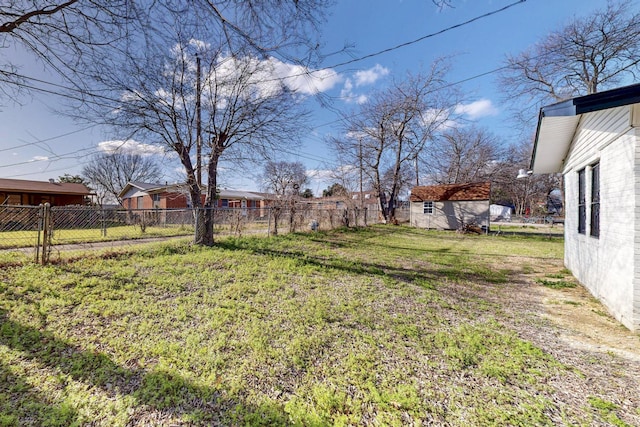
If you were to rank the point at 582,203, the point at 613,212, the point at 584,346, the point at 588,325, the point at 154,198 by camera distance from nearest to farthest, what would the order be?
the point at 584,346 → the point at 588,325 → the point at 613,212 → the point at 582,203 → the point at 154,198

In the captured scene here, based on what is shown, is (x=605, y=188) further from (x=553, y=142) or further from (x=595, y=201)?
(x=553, y=142)

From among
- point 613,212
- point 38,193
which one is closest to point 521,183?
point 613,212

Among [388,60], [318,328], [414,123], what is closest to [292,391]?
[318,328]

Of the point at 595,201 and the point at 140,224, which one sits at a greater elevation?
the point at 595,201

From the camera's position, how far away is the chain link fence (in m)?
6.68

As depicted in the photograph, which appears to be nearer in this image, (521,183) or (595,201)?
(595,201)

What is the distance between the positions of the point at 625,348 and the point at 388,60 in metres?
5.70

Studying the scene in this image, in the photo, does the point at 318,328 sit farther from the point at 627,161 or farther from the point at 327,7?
the point at 627,161

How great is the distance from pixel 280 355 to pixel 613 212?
5.17 metres

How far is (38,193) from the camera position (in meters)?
17.8

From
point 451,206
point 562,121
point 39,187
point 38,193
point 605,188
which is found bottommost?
point 605,188

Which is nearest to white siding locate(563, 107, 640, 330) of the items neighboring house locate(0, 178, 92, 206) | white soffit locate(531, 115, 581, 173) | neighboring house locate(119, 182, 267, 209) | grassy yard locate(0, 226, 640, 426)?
white soffit locate(531, 115, 581, 173)

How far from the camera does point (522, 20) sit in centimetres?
500

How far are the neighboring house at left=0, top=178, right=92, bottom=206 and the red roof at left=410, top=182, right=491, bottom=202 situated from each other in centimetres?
2571
